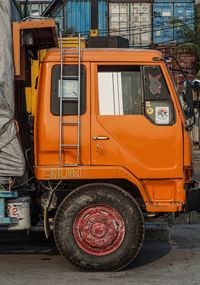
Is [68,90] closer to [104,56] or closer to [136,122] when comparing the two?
[104,56]

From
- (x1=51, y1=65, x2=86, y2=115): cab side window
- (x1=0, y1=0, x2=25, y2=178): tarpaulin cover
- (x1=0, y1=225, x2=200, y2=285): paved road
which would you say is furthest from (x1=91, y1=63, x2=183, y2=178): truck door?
(x1=0, y1=225, x2=200, y2=285): paved road

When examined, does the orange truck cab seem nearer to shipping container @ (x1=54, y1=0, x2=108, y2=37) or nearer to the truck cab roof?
the truck cab roof

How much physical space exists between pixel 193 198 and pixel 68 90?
2083mm

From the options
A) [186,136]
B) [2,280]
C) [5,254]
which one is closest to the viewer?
[2,280]

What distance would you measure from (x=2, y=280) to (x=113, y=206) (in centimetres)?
156

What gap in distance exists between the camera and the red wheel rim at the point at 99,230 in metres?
6.78

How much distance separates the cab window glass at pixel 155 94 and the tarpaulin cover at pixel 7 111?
164cm

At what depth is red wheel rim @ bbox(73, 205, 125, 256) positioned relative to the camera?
6.78 metres

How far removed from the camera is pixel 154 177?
687cm

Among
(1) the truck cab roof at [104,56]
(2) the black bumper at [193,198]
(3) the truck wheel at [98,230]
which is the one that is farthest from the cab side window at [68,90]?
(2) the black bumper at [193,198]

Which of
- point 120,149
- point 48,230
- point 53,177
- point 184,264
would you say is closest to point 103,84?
point 120,149

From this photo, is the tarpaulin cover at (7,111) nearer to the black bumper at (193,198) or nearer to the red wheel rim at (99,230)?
the red wheel rim at (99,230)

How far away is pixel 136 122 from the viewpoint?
6.87m

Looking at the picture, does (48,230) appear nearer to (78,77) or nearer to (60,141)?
(60,141)
